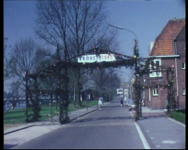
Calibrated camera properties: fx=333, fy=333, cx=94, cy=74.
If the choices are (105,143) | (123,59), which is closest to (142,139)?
(105,143)

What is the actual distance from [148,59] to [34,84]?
8.97 m

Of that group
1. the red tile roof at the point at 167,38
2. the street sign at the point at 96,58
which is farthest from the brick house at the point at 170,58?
the street sign at the point at 96,58

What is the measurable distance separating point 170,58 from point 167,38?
121 inches

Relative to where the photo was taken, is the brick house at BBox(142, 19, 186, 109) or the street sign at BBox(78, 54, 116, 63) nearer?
the street sign at BBox(78, 54, 116, 63)

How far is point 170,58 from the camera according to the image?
38.3 meters

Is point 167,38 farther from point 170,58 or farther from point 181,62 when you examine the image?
point 181,62

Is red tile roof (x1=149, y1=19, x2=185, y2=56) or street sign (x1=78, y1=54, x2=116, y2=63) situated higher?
red tile roof (x1=149, y1=19, x2=185, y2=56)

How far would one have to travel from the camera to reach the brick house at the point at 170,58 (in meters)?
37.8

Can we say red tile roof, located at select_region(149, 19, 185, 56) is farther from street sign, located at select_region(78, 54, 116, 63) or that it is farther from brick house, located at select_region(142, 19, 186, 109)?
street sign, located at select_region(78, 54, 116, 63)

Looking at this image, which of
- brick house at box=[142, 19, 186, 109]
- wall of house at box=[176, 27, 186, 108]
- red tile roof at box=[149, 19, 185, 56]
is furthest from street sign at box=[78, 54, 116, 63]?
red tile roof at box=[149, 19, 185, 56]

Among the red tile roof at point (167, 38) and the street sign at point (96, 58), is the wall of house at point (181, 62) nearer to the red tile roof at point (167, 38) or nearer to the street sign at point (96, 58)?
the red tile roof at point (167, 38)

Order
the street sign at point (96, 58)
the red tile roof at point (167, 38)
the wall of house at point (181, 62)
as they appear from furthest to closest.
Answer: the red tile roof at point (167, 38), the wall of house at point (181, 62), the street sign at point (96, 58)

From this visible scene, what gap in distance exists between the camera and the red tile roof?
38938 mm

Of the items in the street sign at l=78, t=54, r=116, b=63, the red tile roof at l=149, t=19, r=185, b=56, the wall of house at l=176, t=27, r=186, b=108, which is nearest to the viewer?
the street sign at l=78, t=54, r=116, b=63
